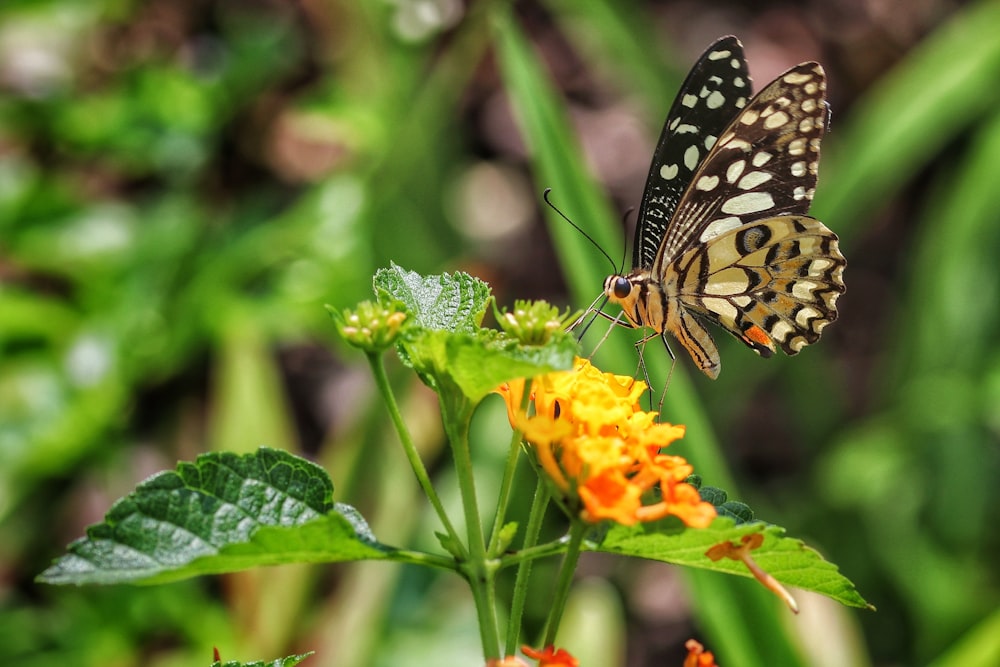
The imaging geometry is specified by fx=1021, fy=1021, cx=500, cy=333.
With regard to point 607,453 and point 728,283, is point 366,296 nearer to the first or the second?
point 728,283

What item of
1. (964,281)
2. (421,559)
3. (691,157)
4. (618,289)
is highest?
(691,157)

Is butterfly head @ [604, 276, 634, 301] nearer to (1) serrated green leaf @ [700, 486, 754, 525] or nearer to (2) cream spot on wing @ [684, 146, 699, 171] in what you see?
(2) cream spot on wing @ [684, 146, 699, 171]

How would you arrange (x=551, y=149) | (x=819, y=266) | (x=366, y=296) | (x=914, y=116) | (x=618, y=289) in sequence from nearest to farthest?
(x=618, y=289) → (x=819, y=266) → (x=551, y=149) → (x=366, y=296) → (x=914, y=116)

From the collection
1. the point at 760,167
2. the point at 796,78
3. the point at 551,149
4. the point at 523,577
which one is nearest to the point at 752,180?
the point at 760,167

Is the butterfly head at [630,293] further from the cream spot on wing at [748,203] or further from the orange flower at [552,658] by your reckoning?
the orange flower at [552,658]

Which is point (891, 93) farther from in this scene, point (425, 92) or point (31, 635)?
point (31, 635)

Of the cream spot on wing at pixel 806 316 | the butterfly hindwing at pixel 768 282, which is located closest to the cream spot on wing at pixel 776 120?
the butterfly hindwing at pixel 768 282

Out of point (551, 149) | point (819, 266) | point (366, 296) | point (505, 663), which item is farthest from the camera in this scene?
point (366, 296)

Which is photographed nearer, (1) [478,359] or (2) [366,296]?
(1) [478,359]
